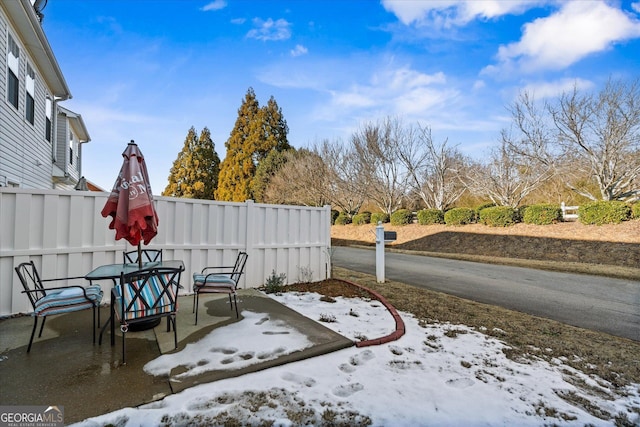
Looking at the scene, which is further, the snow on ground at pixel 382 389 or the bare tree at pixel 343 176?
the bare tree at pixel 343 176

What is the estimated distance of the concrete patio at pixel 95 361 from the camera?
83.0 inches

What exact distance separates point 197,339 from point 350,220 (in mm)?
19918

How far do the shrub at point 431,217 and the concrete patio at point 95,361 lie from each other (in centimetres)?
1490

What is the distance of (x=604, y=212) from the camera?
11477 millimetres

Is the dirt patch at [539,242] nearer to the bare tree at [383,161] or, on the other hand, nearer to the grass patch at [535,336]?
the bare tree at [383,161]

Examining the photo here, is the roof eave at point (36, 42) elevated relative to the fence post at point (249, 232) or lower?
elevated

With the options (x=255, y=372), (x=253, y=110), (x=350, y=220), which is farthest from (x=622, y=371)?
(x=253, y=110)

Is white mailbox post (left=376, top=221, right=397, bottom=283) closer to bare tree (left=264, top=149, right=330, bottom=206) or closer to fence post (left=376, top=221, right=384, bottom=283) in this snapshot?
fence post (left=376, top=221, right=384, bottom=283)

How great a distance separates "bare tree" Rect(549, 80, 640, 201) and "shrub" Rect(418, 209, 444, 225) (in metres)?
6.56

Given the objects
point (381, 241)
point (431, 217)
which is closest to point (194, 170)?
point (431, 217)

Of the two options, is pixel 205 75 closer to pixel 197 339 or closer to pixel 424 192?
pixel 197 339

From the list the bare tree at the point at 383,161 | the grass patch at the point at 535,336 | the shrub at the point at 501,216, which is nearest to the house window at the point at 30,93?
the grass patch at the point at 535,336

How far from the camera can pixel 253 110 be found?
90.1 ft

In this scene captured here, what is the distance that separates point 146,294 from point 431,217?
16.6m
